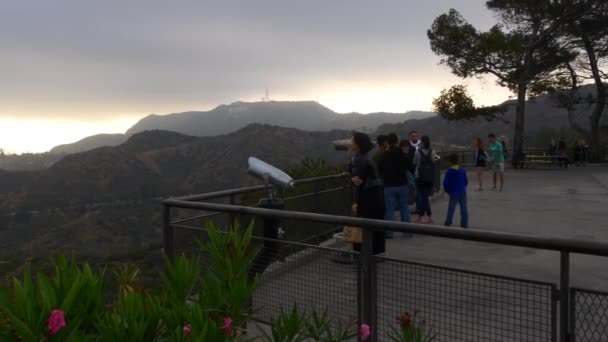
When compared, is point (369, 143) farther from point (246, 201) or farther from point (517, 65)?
point (517, 65)

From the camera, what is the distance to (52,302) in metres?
2.36

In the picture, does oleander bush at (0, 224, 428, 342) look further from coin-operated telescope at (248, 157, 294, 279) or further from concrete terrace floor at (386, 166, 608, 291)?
concrete terrace floor at (386, 166, 608, 291)

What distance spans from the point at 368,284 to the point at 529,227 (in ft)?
25.0

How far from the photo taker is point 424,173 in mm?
10281

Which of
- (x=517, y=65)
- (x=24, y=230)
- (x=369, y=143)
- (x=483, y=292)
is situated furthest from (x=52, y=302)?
(x=24, y=230)

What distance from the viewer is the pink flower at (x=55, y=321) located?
2174mm

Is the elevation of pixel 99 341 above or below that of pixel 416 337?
above

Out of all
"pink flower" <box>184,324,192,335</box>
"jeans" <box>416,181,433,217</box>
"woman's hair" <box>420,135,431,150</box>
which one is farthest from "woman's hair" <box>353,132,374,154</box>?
"pink flower" <box>184,324,192,335</box>

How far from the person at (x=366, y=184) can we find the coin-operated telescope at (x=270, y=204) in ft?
3.42

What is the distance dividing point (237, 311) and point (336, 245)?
574 cm

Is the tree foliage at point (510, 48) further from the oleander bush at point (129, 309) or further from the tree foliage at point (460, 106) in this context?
the oleander bush at point (129, 309)

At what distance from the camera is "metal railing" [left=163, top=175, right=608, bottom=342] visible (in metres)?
3.03

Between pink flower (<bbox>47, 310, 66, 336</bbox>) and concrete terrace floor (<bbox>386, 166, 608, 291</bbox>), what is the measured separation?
396cm

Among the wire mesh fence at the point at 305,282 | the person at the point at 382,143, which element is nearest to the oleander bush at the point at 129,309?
the wire mesh fence at the point at 305,282
